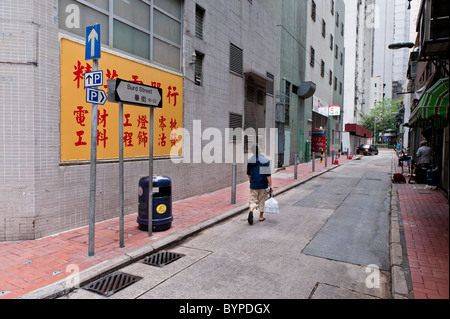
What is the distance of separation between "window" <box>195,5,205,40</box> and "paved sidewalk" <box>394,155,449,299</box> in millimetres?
8243

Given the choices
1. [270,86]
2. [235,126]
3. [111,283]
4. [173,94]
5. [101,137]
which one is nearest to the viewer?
[111,283]

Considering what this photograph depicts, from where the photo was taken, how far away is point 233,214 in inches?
323

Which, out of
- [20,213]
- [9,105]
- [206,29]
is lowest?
[20,213]

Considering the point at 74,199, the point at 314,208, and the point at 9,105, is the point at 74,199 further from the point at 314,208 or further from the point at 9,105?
the point at 314,208

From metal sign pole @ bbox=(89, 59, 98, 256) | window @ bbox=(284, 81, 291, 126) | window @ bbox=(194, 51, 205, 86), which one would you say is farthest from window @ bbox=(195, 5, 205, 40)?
window @ bbox=(284, 81, 291, 126)

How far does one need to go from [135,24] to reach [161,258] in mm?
5922

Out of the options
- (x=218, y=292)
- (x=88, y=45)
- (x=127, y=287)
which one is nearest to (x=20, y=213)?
(x=127, y=287)

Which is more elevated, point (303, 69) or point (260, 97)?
point (303, 69)

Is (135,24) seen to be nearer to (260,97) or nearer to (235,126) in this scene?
(235,126)

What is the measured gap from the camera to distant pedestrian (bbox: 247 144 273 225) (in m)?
7.25

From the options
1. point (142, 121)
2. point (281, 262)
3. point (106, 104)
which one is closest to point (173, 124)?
point (142, 121)

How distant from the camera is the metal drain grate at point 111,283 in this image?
4.01m

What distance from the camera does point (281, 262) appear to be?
497 centimetres

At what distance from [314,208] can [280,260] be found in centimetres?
449
